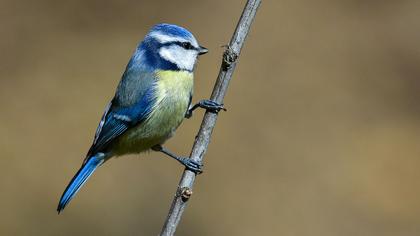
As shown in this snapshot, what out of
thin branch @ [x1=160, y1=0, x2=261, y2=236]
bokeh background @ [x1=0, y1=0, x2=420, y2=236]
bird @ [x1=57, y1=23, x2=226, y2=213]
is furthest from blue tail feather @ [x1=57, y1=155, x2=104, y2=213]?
bokeh background @ [x1=0, y1=0, x2=420, y2=236]

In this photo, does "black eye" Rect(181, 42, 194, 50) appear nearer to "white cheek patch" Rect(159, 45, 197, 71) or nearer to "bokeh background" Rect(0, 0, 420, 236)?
"white cheek patch" Rect(159, 45, 197, 71)

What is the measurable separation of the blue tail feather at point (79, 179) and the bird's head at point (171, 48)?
614mm

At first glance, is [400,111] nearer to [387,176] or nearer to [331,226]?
[387,176]

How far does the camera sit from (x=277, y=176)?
6.55 meters

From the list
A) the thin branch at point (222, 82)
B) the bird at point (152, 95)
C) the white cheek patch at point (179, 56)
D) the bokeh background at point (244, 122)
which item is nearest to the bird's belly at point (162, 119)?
the bird at point (152, 95)

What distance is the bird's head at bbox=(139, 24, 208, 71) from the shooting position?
3.87m

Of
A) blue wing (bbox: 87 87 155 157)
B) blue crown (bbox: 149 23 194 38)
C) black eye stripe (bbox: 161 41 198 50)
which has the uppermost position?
blue crown (bbox: 149 23 194 38)

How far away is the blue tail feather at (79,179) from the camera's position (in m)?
3.64

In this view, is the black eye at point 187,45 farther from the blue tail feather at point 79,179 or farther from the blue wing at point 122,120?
the blue tail feather at point 79,179

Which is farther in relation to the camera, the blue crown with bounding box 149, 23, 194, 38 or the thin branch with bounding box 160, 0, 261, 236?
the blue crown with bounding box 149, 23, 194, 38

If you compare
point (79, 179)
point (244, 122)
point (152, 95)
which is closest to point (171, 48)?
point (152, 95)

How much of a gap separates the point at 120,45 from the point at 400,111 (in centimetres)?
318

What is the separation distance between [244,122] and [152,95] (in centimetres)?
324

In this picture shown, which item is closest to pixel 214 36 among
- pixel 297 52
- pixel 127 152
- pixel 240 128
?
pixel 297 52
